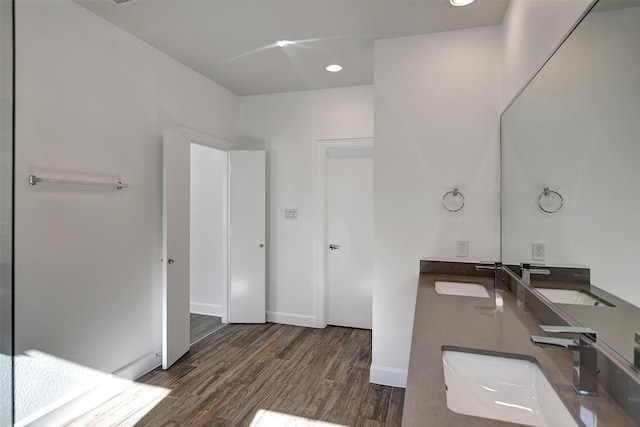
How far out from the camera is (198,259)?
4301mm

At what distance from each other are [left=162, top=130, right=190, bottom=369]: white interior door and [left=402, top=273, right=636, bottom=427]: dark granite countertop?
6.74ft

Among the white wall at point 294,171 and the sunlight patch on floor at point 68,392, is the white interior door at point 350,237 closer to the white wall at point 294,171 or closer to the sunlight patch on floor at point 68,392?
the white wall at point 294,171

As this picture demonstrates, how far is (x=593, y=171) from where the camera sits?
1036mm

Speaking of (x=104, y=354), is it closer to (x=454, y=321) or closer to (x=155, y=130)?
(x=155, y=130)

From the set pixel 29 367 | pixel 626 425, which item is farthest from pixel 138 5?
pixel 626 425

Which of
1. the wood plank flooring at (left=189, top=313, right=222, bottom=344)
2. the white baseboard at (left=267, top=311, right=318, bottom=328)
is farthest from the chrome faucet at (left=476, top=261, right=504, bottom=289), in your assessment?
the wood plank flooring at (left=189, top=313, right=222, bottom=344)

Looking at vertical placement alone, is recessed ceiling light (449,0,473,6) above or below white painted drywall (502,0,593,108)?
above

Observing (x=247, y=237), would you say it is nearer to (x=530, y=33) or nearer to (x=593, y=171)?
(x=530, y=33)

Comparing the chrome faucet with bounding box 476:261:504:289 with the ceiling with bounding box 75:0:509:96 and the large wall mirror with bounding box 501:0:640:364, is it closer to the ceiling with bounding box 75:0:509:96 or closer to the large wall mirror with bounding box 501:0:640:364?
the large wall mirror with bounding box 501:0:640:364

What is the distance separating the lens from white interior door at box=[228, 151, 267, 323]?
3902 mm

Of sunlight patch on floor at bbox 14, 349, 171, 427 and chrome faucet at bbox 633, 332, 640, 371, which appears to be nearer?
chrome faucet at bbox 633, 332, 640, 371

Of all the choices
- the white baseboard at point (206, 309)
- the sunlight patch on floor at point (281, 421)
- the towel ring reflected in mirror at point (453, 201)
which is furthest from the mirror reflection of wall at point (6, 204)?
the white baseboard at point (206, 309)

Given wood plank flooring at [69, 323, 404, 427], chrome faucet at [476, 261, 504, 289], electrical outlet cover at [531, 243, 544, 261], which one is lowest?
wood plank flooring at [69, 323, 404, 427]

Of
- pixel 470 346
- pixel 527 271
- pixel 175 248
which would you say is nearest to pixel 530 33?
pixel 527 271
